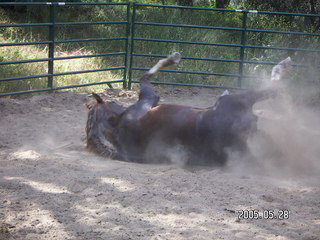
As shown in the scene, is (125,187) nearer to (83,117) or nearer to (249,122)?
(249,122)

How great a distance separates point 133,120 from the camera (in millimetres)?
5109

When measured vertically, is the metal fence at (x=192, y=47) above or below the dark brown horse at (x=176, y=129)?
above

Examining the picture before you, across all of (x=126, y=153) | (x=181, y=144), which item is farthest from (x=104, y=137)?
(x=181, y=144)

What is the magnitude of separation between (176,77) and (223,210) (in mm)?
5697

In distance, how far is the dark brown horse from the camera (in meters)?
4.74
